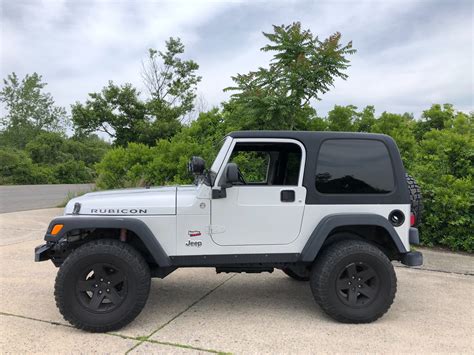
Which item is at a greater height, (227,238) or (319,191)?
(319,191)

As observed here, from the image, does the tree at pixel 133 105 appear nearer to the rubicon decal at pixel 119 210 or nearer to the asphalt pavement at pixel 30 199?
the asphalt pavement at pixel 30 199

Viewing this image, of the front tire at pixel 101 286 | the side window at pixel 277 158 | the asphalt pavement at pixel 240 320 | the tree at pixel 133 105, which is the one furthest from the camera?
the tree at pixel 133 105

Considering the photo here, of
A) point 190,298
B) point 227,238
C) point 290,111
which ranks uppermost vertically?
point 290,111

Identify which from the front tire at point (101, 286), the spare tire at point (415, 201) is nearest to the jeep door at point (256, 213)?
the front tire at point (101, 286)

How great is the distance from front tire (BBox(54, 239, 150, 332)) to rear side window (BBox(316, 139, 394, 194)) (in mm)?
1836

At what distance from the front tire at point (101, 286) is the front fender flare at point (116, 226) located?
168 mm

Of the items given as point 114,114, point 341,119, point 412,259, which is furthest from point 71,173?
point 412,259

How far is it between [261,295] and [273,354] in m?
1.39

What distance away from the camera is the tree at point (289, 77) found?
24.0ft

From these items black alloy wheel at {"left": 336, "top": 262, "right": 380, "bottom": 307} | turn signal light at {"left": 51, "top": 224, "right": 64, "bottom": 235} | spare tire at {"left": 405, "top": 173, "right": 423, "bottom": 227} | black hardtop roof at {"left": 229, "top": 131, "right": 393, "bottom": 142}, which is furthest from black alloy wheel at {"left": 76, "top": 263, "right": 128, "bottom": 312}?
spare tire at {"left": 405, "top": 173, "right": 423, "bottom": 227}

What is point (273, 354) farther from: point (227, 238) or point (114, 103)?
point (114, 103)

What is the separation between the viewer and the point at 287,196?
140 inches

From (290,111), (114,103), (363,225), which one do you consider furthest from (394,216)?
(114,103)

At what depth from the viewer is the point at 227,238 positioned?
3514mm
